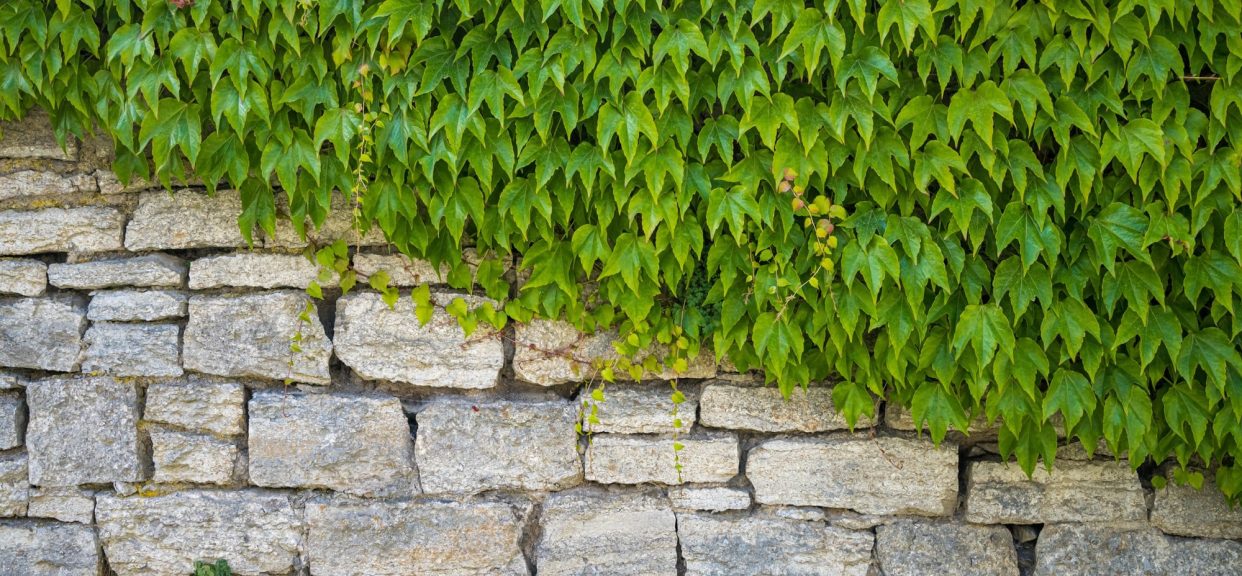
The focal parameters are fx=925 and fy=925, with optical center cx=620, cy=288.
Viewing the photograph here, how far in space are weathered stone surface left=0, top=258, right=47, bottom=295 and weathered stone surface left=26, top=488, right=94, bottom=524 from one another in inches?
24.0

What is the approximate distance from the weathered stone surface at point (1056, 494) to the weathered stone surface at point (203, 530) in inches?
79.5

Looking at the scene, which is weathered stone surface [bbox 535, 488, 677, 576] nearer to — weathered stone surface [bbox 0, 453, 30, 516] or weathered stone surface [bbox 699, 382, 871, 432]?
weathered stone surface [bbox 699, 382, 871, 432]

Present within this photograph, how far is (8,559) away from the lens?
9.27 ft

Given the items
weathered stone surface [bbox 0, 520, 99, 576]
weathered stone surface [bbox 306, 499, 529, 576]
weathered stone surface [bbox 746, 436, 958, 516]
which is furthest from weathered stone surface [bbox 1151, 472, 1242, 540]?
weathered stone surface [bbox 0, 520, 99, 576]

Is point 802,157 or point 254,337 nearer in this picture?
point 802,157

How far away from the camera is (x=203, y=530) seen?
2.80 meters

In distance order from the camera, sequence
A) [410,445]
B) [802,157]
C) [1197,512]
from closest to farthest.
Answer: [802,157] < [1197,512] < [410,445]

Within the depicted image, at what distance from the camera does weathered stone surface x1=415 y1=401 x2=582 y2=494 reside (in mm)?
2723

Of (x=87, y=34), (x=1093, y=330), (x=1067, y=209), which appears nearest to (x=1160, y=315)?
(x=1093, y=330)

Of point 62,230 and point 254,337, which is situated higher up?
point 62,230

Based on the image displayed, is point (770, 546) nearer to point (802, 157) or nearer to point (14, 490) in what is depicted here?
point (802, 157)

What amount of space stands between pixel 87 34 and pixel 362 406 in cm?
125

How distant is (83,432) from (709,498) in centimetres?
188

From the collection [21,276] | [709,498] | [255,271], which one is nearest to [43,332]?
[21,276]
